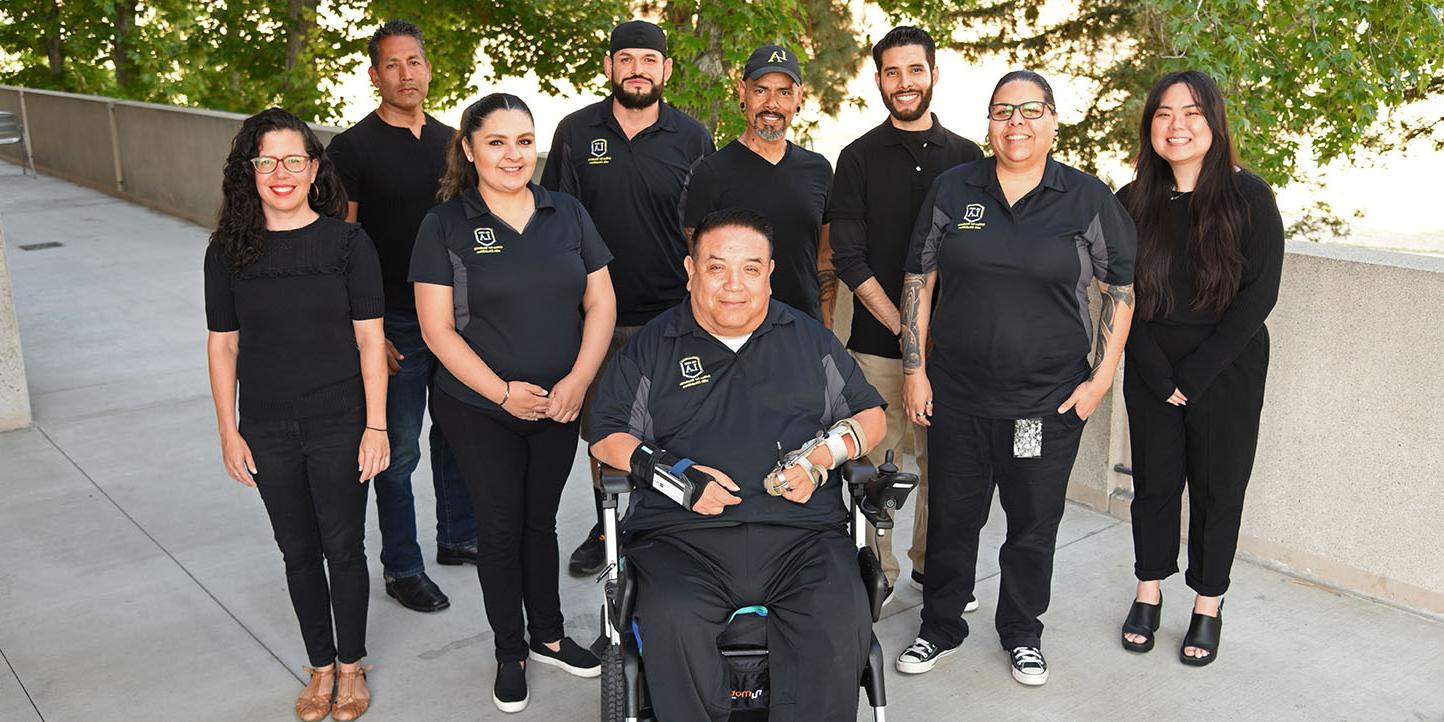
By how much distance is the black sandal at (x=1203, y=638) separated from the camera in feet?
11.8

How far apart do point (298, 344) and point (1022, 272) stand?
5.97 feet

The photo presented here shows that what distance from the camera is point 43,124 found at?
16969 mm

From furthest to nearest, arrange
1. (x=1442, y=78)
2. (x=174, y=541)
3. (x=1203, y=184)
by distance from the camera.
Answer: (x=1442, y=78)
(x=174, y=541)
(x=1203, y=184)

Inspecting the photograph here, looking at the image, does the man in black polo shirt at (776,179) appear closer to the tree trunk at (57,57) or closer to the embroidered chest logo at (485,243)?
the embroidered chest logo at (485,243)

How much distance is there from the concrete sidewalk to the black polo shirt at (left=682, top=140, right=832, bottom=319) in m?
1.09

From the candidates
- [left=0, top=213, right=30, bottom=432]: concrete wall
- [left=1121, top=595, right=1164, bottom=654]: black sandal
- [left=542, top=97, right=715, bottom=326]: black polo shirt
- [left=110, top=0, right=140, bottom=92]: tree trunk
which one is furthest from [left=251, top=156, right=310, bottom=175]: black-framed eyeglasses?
[left=110, top=0, right=140, bottom=92]: tree trunk

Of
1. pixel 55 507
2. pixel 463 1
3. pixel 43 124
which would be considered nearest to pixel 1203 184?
pixel 55 507

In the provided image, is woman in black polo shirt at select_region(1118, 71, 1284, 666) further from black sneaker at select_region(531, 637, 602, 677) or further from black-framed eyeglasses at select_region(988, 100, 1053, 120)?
black sneaker at select_region(531, 637, 602, 677)

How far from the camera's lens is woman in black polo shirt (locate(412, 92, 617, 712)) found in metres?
3.23

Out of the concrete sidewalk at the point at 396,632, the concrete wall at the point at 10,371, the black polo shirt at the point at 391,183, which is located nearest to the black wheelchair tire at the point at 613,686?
the concrete sidewalk at the point at 396,632

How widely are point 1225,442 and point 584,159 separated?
204 cm

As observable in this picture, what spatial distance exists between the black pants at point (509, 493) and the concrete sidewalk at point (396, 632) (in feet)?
0.93

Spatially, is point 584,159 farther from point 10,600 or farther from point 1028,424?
point 10,600

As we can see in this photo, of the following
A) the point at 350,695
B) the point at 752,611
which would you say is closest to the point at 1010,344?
the point at 752,611
